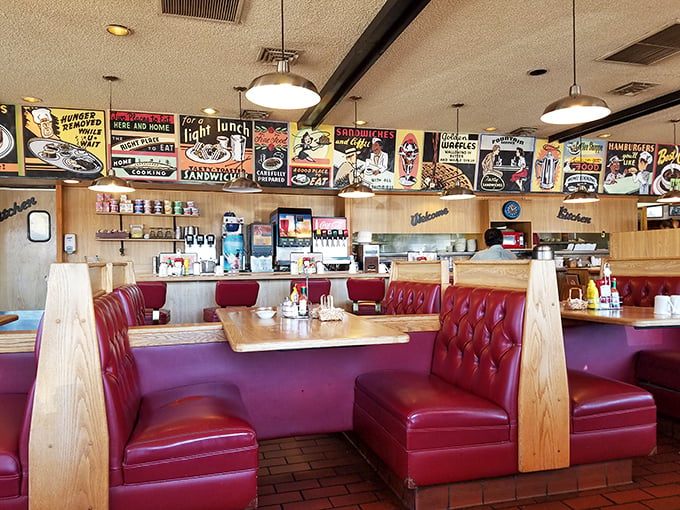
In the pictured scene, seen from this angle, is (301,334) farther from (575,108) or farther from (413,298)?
(575,108)

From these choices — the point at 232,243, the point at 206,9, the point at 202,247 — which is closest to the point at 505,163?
the point at 232,243

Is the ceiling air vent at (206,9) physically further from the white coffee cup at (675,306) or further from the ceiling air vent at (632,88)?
the ceiling air vent at (632,88)

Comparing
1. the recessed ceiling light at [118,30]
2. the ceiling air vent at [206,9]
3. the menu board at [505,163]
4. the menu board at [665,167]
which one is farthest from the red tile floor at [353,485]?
the menu board at [665,167]

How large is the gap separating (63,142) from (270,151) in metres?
2.68

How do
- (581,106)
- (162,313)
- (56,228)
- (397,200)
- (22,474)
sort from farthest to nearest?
(397,200) < (56,228) < (162,313) < (581,106) < (22,474)

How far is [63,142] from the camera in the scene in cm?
661

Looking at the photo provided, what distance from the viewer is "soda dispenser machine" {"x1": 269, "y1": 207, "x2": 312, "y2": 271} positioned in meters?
7.88

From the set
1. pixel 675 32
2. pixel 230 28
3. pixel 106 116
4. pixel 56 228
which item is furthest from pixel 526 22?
pixel 56 228

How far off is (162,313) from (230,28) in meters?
3.01

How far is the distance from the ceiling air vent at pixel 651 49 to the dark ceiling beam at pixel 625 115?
4.58 feet

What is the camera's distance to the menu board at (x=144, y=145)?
22.3 ft

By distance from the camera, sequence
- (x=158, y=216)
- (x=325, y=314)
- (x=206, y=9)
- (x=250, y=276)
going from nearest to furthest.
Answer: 1. (x=325, y=314)
2. (x=206, y=9)
3. (x=250, y=276)
4. (x=158, y=216)

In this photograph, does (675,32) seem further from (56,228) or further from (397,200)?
(56,228)

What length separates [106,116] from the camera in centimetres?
672
